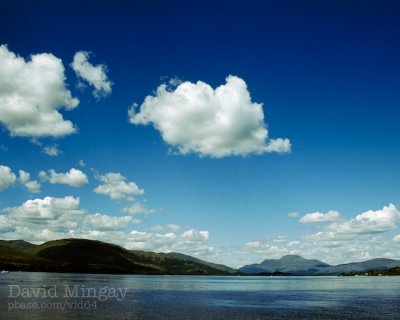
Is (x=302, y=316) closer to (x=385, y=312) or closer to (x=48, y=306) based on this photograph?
(x=385, y=312)

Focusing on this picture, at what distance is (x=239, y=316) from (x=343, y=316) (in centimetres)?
2246

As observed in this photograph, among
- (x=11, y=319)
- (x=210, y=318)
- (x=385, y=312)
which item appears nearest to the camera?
(x=11, y=319)

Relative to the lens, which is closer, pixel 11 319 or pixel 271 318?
pixel 11 319

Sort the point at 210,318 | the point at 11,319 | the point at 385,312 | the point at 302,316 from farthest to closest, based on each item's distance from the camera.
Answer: the point at 385,312, the point at 302,316, the point at 210,318, the point at 11,319

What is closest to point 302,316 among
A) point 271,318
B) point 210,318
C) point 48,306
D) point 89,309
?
point 271,318

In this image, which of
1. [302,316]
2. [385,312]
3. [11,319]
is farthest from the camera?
[385,312]

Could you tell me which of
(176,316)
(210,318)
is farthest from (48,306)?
(210,318)

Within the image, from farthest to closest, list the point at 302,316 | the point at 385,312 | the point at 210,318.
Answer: the point at 385,312 → the point at 302,316 → the point at 210,318

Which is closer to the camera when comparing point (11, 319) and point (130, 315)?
point (11, 319)

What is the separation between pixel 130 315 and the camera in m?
79.3

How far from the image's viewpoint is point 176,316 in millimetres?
80438

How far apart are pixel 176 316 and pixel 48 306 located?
29.8m

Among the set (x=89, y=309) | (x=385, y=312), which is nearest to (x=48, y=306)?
(x=89, y=309)

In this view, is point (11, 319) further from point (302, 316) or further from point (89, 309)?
point (302, 316)
